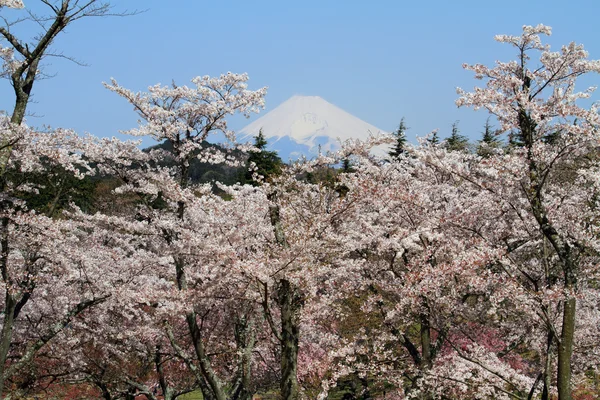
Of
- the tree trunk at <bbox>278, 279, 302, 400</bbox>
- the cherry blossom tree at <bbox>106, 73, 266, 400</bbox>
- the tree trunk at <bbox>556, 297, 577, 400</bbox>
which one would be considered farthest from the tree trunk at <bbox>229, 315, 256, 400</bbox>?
the tree trunk at <bbox>556, 297, 577, 400</bbox>

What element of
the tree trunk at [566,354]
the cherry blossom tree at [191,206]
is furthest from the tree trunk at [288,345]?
the tree trunk at [566,354]

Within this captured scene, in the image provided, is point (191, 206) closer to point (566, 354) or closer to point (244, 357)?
point (244, 357)

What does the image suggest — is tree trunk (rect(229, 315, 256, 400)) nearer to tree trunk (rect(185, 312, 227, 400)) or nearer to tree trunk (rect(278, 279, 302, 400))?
tree trunk (rect(185, 312, 227, 400))

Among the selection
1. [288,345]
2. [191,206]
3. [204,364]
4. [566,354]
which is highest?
[191,206]

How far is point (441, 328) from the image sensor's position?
1298cm

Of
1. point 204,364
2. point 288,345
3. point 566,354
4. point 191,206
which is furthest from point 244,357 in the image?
point 566,354

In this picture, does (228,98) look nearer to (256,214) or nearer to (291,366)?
(256,214)

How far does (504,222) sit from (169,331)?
8.81 meters

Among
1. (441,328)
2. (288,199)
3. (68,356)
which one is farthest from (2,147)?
(441,328)

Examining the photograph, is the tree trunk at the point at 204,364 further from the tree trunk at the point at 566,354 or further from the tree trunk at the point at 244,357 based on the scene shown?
the tree trunk at the point at 566,354

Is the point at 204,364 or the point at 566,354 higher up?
the point at 566,354

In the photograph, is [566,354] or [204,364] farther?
[204,364]

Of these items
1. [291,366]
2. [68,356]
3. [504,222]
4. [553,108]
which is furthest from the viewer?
[68,356]

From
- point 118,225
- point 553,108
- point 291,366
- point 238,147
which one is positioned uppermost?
point 238,147
